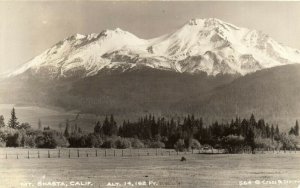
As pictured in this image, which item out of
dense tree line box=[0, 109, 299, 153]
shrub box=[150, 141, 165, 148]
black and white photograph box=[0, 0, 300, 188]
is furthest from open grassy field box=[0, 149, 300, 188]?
shrub box=[150, 141, 165, 148]

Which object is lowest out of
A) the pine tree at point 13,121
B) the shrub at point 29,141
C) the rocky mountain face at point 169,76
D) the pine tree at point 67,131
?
the shrub at point 29,141

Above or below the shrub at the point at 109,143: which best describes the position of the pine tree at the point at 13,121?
above

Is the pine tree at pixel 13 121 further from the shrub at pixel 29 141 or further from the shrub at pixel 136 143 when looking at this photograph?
the shrub at pixel 136 143

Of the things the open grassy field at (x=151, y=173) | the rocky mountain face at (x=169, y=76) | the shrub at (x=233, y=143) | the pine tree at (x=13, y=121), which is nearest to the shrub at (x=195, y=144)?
the shrub at (x=233, y=143)

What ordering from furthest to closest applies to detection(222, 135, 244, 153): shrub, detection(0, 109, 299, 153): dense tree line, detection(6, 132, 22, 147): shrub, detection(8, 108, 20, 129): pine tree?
1. detection(222, 135, 244, 153): shrub
2. detection(0, 109, 299, 153): dense tree line
3. detection(6, 132, 22, 147): shrub
4. detection(8, 108, 20, 129): pine tree

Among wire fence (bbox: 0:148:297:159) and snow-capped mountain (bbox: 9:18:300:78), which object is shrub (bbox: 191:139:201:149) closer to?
wire fence (bbox: 0:148:297:159)

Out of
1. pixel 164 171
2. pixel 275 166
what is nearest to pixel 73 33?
pixel 164 171

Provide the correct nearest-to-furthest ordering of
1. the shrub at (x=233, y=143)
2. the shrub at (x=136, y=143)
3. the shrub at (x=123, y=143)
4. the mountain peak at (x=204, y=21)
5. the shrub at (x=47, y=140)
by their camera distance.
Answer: the mountain peak at (x=204, y=21), the shrub at (x=47, y=140), the shrub at (x=123, y=143), the shrub at (x=136, y=143), the shrub at (x=233, y=143)
